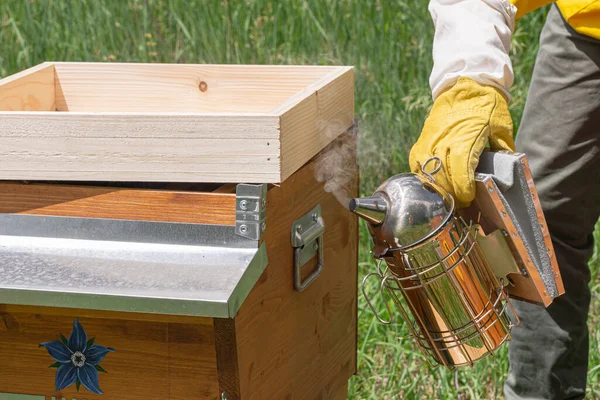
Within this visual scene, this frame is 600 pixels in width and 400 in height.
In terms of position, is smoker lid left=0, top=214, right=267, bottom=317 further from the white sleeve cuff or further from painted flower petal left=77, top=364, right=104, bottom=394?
the white sleeve cuff

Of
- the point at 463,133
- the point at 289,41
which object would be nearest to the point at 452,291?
the point at 463,133

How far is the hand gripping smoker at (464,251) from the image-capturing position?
68.9 inches

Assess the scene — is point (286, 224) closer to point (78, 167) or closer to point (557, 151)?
point (78, 167)

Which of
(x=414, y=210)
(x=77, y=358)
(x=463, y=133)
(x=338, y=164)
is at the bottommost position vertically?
(x=77, y=358)

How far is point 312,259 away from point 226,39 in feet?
7.04

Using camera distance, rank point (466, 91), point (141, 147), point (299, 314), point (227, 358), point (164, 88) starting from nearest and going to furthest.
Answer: point (227, 358) < point (141, 147) < point (466, 91) < point (299, 314) < point (164, 88)

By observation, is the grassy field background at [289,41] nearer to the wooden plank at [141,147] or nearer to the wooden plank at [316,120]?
the wooden plank at [316,120]

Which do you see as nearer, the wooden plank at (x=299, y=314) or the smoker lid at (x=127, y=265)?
the smoker lid at (x=127, y=265)

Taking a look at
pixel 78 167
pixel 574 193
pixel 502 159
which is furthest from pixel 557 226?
pixel 78 167

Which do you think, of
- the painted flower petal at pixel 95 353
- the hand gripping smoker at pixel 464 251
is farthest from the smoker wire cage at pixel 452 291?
the painted flower petal at pixel 95 353

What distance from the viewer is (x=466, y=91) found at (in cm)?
190

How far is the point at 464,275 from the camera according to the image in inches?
70.9

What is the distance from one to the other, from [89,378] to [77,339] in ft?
0.28

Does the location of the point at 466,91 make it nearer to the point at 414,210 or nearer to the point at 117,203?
the point at 414,210
